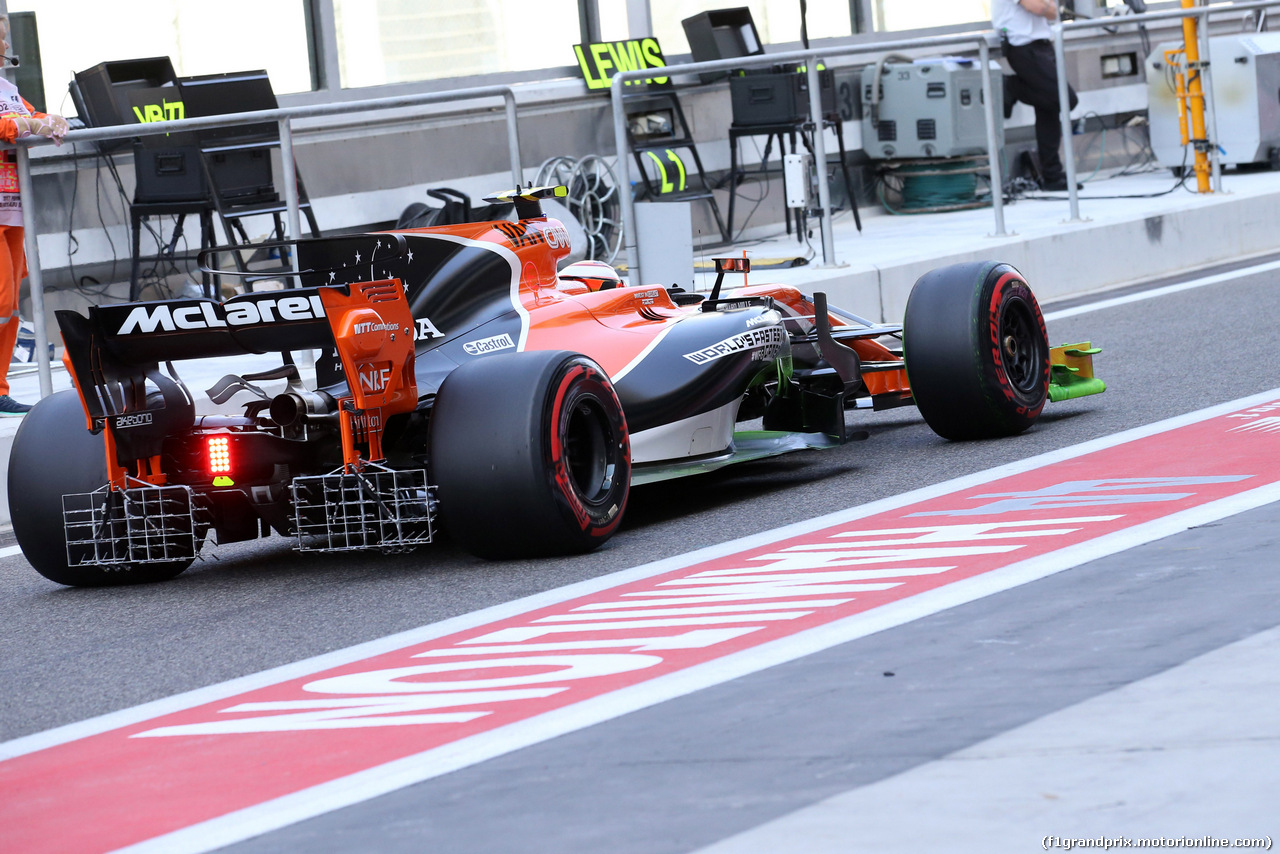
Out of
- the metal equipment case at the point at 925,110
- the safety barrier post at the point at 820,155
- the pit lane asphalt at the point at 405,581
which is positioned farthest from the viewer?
the metal equipment case at the point at 925,110

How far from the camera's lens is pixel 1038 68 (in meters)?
16.9

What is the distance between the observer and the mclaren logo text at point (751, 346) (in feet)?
23.0

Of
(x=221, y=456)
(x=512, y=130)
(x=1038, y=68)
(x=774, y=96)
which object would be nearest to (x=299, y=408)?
(x=221, y=456)

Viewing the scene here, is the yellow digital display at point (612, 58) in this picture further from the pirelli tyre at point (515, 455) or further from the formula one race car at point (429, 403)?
the pirelli tyre at point (515, 455)

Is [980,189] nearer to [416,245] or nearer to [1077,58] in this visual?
[1077,58]

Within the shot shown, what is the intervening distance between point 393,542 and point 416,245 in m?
1.25

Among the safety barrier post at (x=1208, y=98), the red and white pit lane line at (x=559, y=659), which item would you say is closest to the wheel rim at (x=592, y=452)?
the red and white pit lane line at (x=559, y=659)

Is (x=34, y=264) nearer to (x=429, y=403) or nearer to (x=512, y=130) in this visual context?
(x=512, y=130)

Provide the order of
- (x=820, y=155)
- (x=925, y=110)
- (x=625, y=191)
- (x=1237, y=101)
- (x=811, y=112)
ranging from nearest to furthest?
(x=625, y=191) < (x=820, y=155) < (x=811, y=112) < (x=925, y=110) < (x=1237, y=101)

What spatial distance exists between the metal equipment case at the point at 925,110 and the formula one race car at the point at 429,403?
941 centimetres

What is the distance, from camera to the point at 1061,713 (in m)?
3.80

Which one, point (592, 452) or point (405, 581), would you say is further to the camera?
point (592, 452)

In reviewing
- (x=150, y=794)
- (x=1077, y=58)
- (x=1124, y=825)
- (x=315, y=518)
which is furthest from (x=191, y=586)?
(x=1077, y=58)

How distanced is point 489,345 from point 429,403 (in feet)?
1.56
